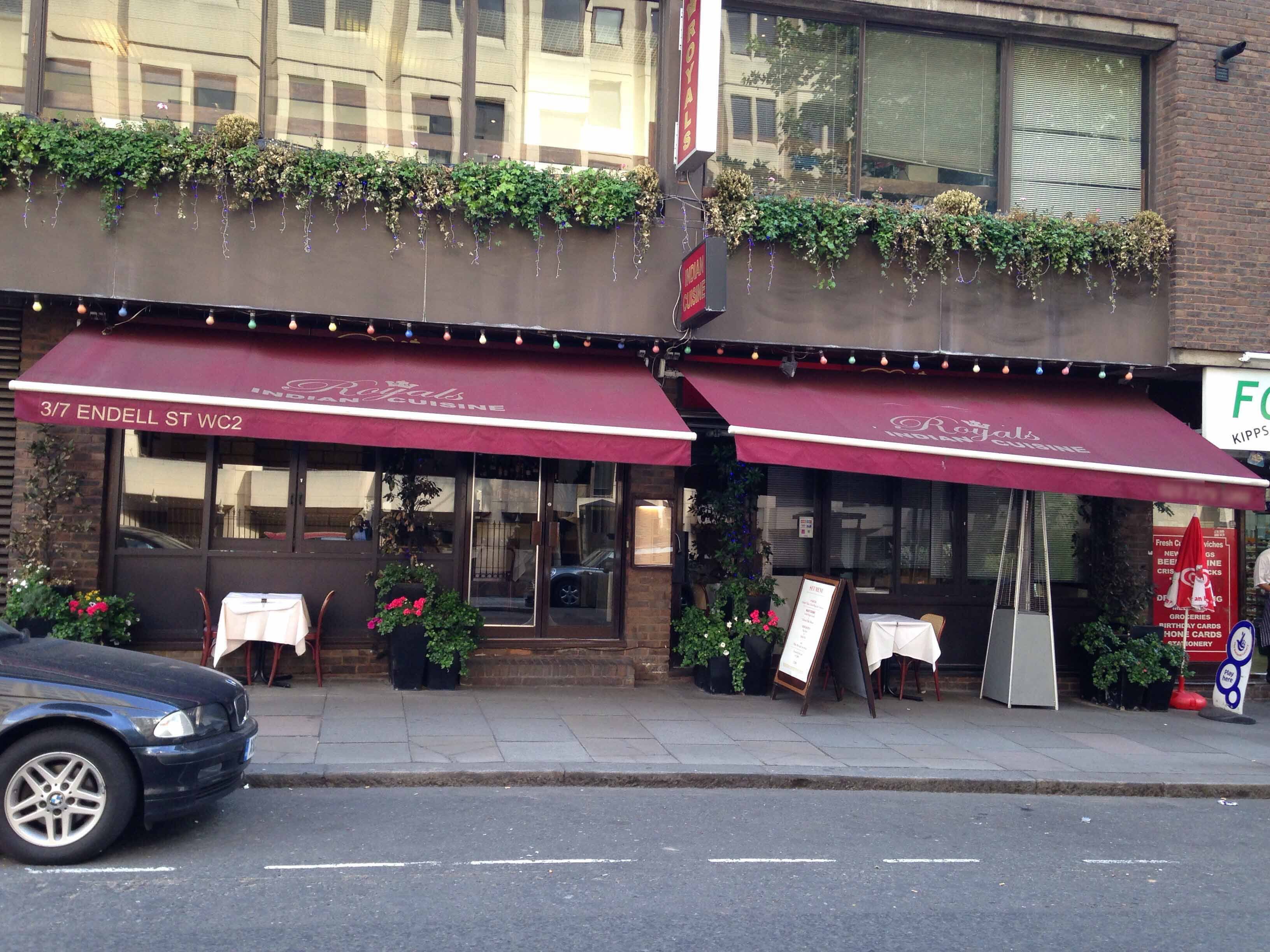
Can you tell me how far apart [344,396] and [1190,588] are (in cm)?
964

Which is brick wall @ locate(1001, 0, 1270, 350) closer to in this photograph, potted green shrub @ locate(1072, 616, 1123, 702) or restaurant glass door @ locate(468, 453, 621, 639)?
potted green shrub @ locate(1072, 616, 1123, 702)

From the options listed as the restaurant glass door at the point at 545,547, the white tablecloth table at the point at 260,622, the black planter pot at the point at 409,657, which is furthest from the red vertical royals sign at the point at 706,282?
the white tablecloth table at the point at 260,622

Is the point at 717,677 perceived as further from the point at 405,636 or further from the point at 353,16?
the point at 353,16

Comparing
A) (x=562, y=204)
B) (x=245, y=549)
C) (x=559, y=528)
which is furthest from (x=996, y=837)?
(x=245, y=549)

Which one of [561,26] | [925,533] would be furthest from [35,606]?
[925,533]

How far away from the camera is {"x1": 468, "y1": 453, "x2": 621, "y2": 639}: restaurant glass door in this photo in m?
11.4

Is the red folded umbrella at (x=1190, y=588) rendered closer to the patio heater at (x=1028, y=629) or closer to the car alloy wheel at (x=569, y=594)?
the patio heater at (x=1028, y=629)

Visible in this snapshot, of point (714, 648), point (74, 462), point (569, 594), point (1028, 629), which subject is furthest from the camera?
point (569, 594)

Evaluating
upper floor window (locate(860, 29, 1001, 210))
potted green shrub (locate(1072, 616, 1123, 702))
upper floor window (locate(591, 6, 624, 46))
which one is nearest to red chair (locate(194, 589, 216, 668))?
upper floor window (locate(591, 6, 624, 46))

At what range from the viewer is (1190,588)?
1239 centimetres

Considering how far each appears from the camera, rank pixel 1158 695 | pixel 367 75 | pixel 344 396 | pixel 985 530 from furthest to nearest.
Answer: pixel 985 530 → pixel 1158 695 → pixel 367 75 → pixel 344 396

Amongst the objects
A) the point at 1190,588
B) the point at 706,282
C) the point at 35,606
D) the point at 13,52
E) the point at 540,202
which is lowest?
the point at 35,606

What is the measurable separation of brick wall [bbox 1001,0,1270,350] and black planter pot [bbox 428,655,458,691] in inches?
331

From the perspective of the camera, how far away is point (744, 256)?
433 inches
